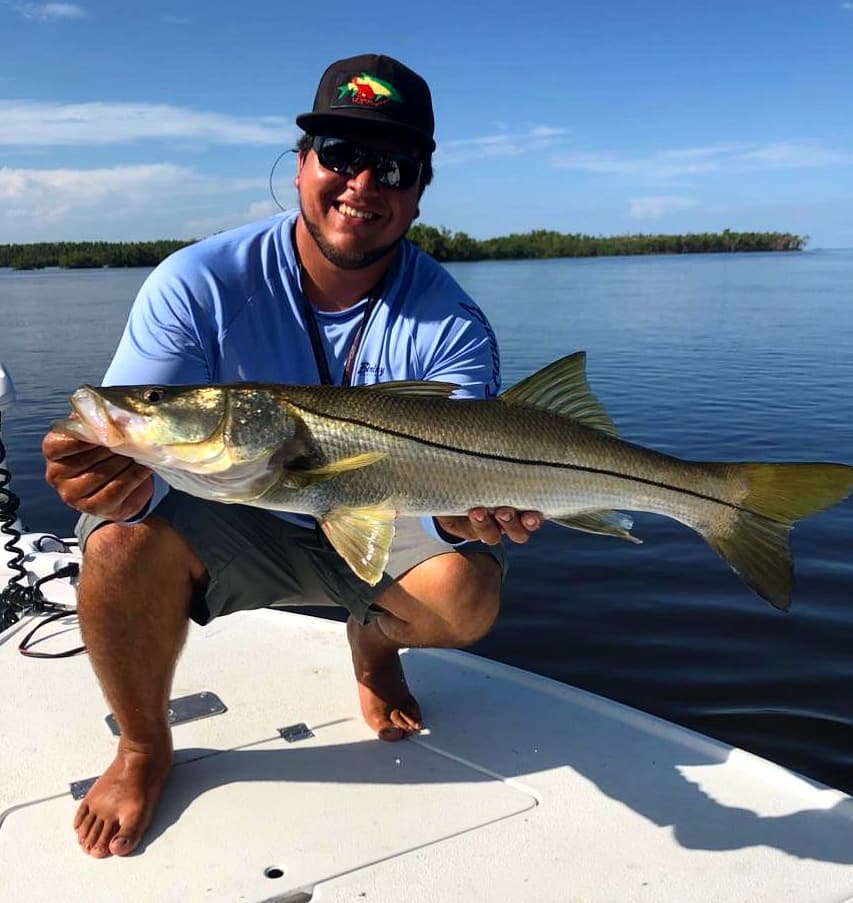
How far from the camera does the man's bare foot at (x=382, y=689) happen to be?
3596 mm

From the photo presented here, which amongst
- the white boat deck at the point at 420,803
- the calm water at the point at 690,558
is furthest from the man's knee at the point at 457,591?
the calm water at the point at 690,558

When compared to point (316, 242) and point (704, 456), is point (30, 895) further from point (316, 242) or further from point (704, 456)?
point (704, 456)

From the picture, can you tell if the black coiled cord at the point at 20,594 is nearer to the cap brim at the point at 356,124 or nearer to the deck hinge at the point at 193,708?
the deck hinge at the point at 193,708

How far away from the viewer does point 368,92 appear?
11.8ft

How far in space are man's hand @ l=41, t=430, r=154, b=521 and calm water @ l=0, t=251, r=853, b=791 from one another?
3.72 m

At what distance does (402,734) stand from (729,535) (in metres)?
1.51

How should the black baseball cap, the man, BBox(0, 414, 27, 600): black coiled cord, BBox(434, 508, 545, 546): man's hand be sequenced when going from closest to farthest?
BBox(434, 508, 545, 546): man's hand
the man
the black baseball cap
BBox(0, 414, 27, 600): black coiled cord

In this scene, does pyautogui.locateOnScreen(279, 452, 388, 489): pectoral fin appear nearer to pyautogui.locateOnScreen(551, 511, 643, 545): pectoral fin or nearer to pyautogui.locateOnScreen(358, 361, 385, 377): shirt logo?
pyautogui.locateOnScreen(551, 511, 643, 545): pectoral fin

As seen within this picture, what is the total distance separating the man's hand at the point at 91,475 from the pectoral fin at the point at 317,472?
47 cm

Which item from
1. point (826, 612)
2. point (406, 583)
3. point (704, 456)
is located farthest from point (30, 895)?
point (704, 456)

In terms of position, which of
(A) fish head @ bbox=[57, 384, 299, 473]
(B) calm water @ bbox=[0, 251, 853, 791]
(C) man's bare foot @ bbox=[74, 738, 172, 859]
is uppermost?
(A) fish head @ bbox=[57, 384, 299, 473]

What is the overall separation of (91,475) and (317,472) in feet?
2.28

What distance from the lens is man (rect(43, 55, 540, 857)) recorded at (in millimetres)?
Answer: 3150

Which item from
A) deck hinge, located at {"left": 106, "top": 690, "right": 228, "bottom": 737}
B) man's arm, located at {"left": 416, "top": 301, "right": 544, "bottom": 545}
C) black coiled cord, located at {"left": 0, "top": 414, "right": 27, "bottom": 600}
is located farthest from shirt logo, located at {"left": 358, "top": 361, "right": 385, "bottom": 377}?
black coiled cord, located at {"left": 0, "top": 414, "right": 27, "bottom": 600}
